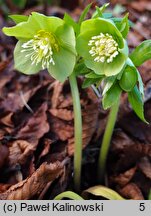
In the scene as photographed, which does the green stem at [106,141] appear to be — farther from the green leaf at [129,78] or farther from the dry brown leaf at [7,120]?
the dry brown leaf at [7,120]

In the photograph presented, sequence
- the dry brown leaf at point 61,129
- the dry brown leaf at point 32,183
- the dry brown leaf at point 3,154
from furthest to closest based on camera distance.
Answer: the dry brown leaf at point 61,129 < the dry brown leaf at point 3,154 < the dry brown leaf at point 32,183

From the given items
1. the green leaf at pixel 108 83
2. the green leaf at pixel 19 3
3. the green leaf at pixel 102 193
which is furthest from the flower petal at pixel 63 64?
the green leaf at pixel 19 3

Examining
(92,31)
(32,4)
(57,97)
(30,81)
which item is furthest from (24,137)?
(32,4)

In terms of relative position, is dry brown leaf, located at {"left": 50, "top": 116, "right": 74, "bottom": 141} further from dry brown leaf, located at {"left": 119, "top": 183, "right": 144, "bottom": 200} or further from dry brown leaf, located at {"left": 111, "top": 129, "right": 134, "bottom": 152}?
dry brown leaf, located at {"left": 119, "top": 183, "right": 144, "bottom": 200}

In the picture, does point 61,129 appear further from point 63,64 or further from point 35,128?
point 63,64

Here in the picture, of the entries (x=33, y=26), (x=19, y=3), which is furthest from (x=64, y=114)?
(x=19, y=3)
